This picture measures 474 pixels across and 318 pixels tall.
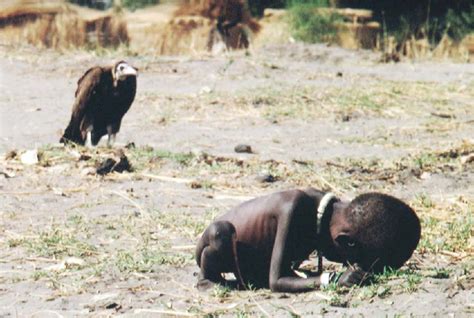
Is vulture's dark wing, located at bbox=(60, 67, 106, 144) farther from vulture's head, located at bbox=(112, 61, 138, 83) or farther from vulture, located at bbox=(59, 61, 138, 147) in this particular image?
vulture's head, located at bbox=(112, 61, 138, 83)

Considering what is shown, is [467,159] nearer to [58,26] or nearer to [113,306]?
[113,306]

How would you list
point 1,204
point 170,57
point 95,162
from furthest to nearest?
point 170,57 < point 95,162 < point 1,204

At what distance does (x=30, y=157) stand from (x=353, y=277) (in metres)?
5.01

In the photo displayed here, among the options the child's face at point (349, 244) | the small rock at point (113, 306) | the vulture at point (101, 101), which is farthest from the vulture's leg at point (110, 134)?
the child's face at point (349, 244)

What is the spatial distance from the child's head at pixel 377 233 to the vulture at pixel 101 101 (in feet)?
19.7

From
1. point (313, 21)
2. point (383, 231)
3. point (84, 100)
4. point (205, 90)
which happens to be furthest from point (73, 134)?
point (313, 21)

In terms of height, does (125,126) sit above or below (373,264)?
below

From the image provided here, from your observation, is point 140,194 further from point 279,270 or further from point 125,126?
point 125,126

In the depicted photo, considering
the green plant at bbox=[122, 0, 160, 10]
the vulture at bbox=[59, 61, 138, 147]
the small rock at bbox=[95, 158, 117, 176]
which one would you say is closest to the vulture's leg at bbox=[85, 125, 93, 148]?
the vulture at bbox=[59, 61, 138, 147]

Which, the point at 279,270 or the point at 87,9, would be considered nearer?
the point at 279,270

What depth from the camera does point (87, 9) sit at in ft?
65.7

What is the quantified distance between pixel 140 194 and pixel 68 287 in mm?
2515

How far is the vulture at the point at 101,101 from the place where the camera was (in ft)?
34.7

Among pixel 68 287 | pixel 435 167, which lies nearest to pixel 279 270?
pixel 68 287
